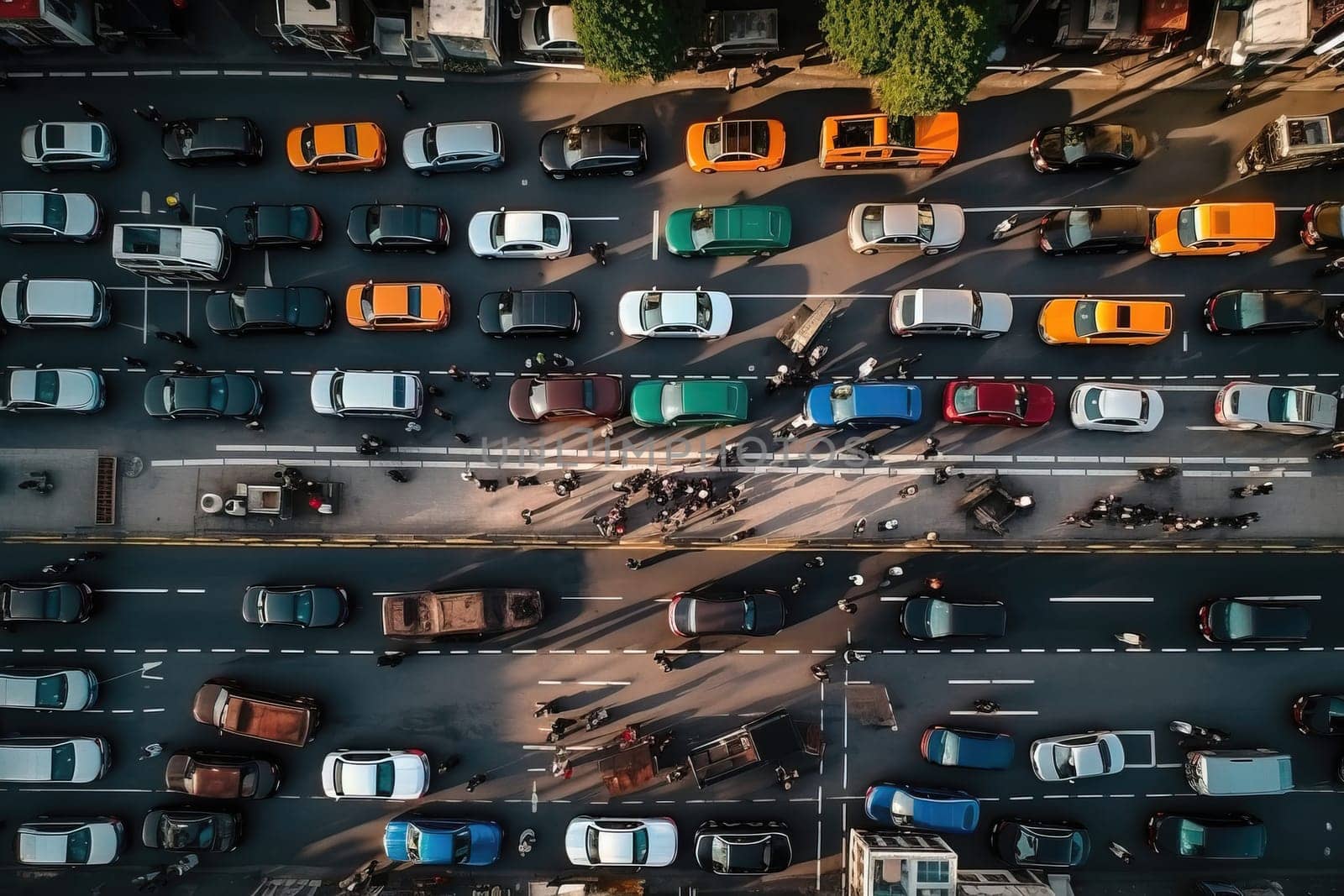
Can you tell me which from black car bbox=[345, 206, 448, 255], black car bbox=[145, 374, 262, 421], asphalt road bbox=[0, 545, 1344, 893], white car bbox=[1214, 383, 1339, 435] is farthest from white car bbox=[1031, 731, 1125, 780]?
black car bbox=[145, 374, 262, 421]

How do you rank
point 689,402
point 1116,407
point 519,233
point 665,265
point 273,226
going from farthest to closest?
point 665,265, point 273,226, point 519,233, point 1116,407, point 689,402

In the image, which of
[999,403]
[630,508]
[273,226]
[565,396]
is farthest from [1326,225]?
[273,226]

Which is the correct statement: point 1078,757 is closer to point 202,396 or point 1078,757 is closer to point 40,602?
point 202,396

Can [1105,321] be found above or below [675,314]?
below

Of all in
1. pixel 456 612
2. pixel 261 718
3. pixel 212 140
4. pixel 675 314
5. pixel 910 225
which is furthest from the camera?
pixel 212 140

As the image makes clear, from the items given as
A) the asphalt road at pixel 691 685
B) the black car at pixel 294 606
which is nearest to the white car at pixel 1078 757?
the asphalt road at pixel 691 685

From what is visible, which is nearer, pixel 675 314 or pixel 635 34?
pixel 635 34

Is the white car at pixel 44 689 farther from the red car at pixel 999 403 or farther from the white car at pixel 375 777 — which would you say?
the red car at pixel 999 403
